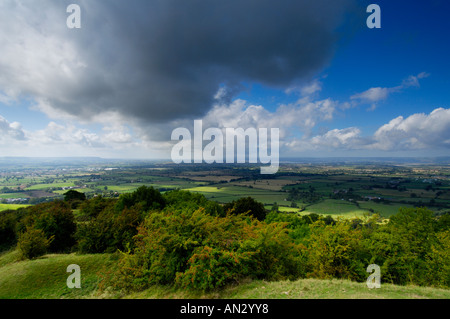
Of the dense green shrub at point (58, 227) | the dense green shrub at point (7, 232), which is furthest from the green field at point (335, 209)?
the dense green shrub at point (7, 232)

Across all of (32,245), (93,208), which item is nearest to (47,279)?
(32,245)

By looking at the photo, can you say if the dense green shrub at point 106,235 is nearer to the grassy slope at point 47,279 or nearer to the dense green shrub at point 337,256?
the grassy slope at point 47,279

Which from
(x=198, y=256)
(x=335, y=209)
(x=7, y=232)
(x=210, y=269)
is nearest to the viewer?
(x=210, y=269)

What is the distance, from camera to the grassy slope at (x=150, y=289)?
34.6 feet

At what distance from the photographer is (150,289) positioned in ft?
42.4

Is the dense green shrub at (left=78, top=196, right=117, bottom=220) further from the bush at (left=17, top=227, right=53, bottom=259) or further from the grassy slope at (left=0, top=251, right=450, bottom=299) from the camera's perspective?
the grassy slope at (left=0, top=251, right=450, bottom=299)

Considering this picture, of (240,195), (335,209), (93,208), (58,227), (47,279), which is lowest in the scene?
(335,209)

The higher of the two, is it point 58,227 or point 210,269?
point 210,269

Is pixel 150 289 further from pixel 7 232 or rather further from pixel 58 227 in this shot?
pixel 7 232

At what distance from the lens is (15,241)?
31391 mm

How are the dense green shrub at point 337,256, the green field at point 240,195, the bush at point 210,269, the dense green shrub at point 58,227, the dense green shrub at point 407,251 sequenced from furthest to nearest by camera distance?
the green field at point 240,195, the dense green shrub at point 58,227, the dense green shrub at point 407,251, the dense green shrub at point 337,256, the bush at point 210,269
